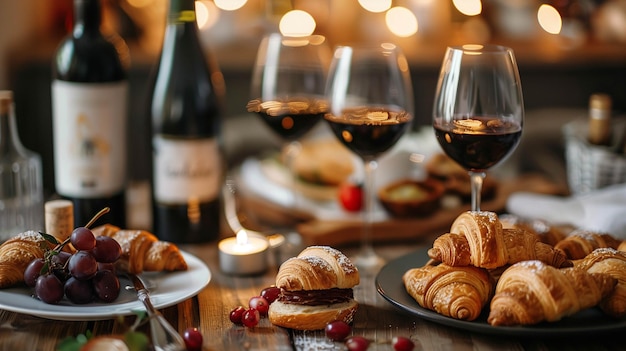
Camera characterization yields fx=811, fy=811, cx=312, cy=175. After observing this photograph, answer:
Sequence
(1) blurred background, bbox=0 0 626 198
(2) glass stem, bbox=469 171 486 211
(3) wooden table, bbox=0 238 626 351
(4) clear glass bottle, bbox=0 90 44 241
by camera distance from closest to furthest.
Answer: (3) wooden table, bbox=0 238 626 351 < (2) glass stem, bbox=469 171 486 211 < (4) clear glass bottle, bbox=0 90 44 241 < (1) blurred background, bbox=0 0 626 198

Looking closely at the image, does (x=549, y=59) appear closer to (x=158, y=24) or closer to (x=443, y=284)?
(x=158, y=24)

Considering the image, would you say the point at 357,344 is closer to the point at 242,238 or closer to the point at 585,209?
the point at 242,238

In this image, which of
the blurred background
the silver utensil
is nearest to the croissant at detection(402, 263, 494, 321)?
the silver utensil

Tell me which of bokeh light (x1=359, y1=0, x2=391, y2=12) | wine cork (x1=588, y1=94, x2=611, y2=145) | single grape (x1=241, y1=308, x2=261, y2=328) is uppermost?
bokeh light (x1=359, y1=0, x2=391, y2=12)

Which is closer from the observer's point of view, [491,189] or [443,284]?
[443,284]

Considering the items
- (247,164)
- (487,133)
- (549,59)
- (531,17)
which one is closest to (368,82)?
(487,133)

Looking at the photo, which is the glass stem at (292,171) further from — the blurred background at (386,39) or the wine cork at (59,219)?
the blurred background at (386,39)

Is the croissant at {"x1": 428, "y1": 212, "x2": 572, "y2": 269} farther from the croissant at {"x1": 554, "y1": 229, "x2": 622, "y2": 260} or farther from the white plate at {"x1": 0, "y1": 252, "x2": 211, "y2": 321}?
the white plate at {"x1": 0, "y1": 252, "x2": 211, "y2": 321}
